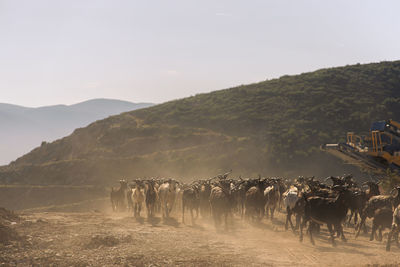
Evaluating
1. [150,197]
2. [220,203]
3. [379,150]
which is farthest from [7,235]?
[379,150]

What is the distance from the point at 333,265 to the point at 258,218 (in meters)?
7.67

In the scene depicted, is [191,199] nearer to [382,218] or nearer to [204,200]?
[204,200]

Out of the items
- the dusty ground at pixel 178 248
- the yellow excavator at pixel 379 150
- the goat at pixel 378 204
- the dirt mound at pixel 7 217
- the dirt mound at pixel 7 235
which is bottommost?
the dusty ground at pixel 178 248

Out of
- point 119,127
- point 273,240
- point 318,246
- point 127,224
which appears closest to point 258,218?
point 273,240

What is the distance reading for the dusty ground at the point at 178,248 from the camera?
1191 centimetres

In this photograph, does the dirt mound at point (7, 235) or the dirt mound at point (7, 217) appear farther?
the dirt mound at point (7, 217)

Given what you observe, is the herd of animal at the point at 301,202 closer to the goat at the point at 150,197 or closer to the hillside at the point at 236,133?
the goat at the point at 150,197

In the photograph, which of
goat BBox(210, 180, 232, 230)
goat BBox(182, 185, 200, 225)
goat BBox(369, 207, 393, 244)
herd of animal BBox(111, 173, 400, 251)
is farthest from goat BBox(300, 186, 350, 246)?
goat BBox(182, 185, 200, 225)

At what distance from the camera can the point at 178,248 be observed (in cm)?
1358

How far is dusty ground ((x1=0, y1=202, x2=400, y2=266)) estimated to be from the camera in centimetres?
1191

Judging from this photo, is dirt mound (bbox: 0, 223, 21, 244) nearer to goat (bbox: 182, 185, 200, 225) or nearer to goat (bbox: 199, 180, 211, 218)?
goat (bbox: 182, 185, 200, 225)

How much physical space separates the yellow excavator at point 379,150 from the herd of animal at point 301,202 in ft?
16.8

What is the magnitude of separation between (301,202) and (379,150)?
12163mm

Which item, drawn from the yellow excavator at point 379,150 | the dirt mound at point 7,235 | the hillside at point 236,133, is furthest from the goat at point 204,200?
the hillside at point 236,133
